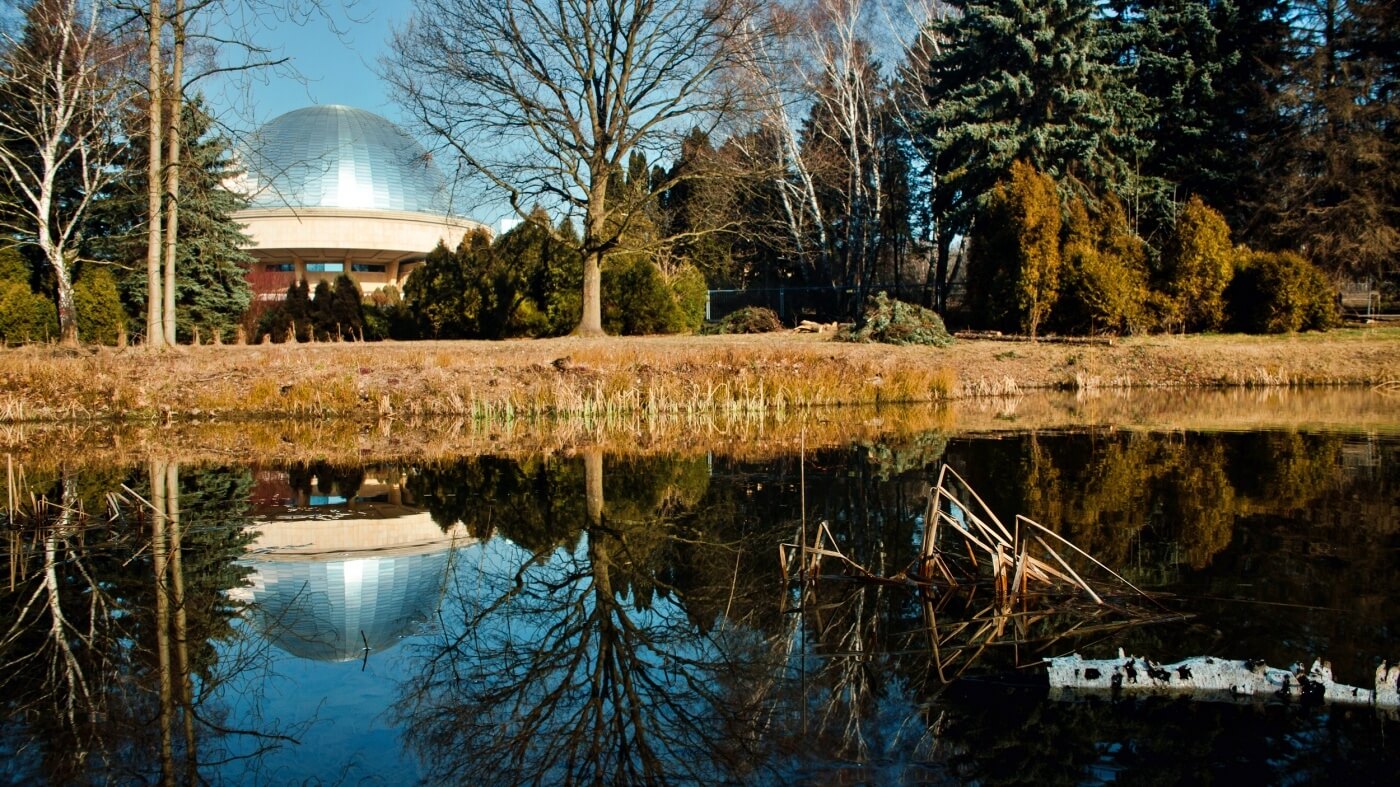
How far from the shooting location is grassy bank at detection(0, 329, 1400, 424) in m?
14.9

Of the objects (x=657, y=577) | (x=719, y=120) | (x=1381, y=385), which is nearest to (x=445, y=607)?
(x=657, y=577)

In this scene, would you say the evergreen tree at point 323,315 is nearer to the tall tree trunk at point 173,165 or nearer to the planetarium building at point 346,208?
the tall tree trunk at point 173,165

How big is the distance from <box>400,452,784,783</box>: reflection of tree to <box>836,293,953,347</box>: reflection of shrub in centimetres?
1573

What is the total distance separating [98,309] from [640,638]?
81.0 feet

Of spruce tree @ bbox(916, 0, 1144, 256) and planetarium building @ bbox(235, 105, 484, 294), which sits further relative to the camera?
planetarium building @ bbox(235, 105, 484, 294)

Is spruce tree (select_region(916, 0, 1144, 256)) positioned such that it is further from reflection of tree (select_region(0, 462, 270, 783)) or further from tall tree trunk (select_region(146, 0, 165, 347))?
reflection of tree (select_region(0, 462, 270, 783))

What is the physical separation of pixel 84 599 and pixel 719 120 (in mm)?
19700

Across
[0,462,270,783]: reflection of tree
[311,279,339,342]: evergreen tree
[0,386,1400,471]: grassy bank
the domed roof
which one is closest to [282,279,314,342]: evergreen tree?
[311,279,339,342]: evergreen tree

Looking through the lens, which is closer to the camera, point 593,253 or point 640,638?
point 640,638

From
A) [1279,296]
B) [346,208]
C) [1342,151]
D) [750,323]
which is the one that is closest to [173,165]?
[750,323]

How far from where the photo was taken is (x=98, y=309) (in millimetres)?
23938

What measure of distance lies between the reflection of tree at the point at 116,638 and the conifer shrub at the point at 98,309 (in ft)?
62.9

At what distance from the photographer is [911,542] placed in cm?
630

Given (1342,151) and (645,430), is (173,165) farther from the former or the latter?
(1342,151)
